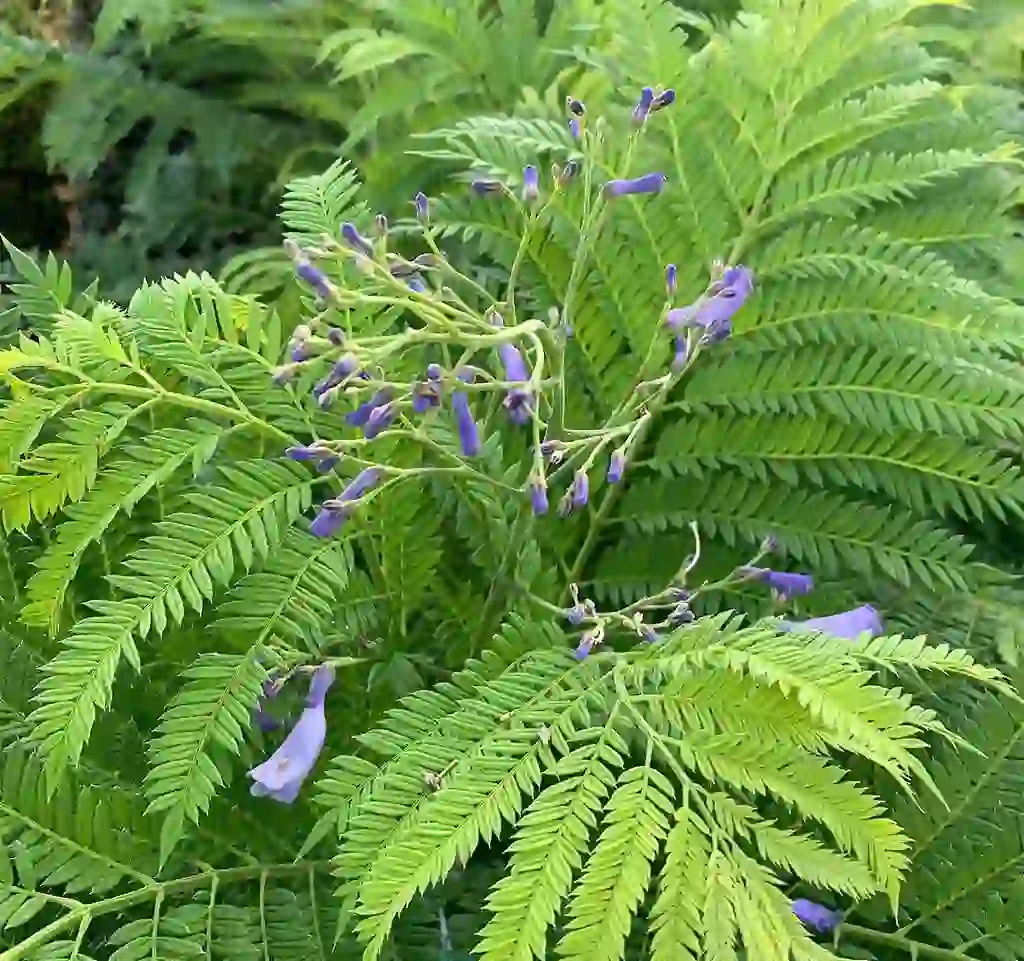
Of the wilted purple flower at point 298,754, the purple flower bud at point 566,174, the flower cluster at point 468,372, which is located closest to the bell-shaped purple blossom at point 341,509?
the flower cluster at point 468,372

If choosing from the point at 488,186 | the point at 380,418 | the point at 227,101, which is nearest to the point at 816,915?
the point at 380,418

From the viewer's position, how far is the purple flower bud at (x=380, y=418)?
59 cm

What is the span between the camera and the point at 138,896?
0.68 meters

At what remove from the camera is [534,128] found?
0.88 m

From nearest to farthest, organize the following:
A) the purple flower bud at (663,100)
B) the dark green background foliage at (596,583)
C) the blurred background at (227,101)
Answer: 1. the dark green background foliage at (596,583)
2. the purple flower bud at (663,100)
3. the blurred background at (227,101)

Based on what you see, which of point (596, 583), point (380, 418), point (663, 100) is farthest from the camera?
point (596, 583)

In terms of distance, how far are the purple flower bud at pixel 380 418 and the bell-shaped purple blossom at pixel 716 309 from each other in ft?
0.69

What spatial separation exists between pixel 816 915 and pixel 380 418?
1.48 feet

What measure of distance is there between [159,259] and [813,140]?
95cm

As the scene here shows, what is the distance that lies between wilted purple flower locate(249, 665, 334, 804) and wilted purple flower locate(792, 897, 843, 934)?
1.09ft

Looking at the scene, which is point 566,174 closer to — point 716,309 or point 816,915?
point 716,309

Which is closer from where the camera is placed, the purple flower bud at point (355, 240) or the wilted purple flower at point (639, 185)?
the purple flower bud at point (355, 240)

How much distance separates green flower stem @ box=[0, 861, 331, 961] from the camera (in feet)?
2.09

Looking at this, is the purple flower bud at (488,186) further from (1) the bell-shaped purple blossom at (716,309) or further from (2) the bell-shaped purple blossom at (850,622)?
(2) the bell-shaped purple blossom at (850,622)
